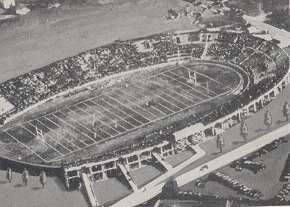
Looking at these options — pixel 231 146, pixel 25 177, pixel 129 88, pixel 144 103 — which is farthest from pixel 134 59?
pixel 25 177

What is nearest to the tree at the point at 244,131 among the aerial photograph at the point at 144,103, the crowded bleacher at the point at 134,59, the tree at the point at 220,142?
the aerial photograph at the point at 144,103

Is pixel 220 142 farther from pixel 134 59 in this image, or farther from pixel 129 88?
pixel 134 59

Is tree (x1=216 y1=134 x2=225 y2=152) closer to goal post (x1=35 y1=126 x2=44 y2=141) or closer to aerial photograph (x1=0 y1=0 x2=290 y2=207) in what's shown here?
aerial photograph (x1=0 y1=0 x2=290 y2=207)

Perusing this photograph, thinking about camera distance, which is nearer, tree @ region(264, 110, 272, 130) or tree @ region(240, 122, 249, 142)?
tree @ region(240, 122, 249, 142)

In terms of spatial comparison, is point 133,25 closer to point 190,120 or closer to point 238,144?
point 190,120

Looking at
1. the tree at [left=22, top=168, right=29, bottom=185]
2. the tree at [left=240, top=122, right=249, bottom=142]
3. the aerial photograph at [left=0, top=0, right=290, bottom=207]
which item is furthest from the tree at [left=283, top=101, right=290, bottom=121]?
the tree at [left=22, top=168, right=29, bottom=185]

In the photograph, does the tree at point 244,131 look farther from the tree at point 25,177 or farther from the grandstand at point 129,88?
the tree at point 25,177
